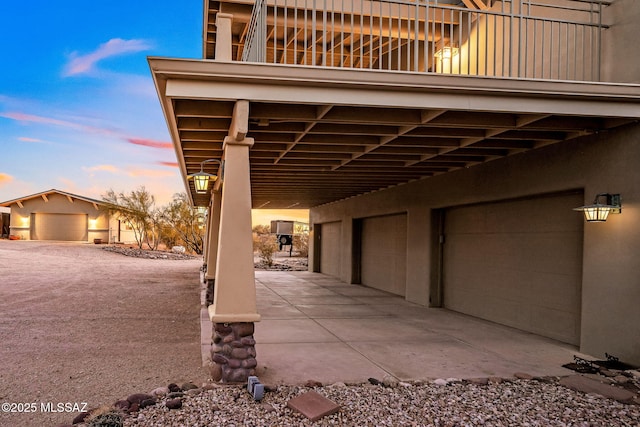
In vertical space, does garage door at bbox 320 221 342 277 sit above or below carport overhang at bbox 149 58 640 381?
below

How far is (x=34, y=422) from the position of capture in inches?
150

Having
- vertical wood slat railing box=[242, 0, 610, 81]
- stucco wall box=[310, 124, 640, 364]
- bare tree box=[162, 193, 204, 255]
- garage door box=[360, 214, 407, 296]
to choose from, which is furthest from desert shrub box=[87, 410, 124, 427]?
bare tree box=[162, 193, 204, 255]

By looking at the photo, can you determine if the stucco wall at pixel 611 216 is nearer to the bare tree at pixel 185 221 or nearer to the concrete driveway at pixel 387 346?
the concrete driveway at pixel 387 346

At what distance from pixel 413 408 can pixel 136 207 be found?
2646 centimetres

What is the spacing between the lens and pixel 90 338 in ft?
22.4

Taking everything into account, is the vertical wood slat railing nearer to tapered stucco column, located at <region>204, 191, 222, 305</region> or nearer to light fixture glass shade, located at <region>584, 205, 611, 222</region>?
light fixture glass shade, located at <region>584, 205, 611, 222</region>

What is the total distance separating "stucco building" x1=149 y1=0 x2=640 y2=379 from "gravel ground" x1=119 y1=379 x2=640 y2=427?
32.5 inches

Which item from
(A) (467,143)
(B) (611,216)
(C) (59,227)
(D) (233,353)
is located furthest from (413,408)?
(C) (59,227)

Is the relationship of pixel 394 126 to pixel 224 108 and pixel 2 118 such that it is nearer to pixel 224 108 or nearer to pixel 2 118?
pixel 224 108

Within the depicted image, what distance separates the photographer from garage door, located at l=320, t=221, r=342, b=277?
17.1 metres

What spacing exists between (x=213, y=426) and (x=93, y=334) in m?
4.23

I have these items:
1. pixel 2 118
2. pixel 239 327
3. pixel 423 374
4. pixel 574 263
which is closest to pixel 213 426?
pixel 239 327

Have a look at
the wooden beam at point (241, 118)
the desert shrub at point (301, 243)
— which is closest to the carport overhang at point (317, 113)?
the wooden beam at point (241, 118)

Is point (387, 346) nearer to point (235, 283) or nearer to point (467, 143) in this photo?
point (235, 283)
